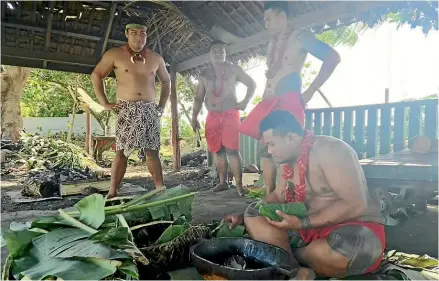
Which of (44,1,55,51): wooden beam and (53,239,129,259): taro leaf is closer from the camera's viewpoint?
(53,239,129,259): taro leaf

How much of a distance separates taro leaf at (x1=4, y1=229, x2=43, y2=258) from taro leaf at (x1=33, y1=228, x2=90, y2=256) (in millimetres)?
41

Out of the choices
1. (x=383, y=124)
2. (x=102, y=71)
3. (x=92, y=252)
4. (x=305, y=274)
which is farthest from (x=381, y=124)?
(x=92, y=252)

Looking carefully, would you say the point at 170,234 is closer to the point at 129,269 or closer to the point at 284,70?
the point at 129,269

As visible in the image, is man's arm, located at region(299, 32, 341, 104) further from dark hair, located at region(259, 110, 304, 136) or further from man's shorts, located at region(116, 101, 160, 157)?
man's shorts, located at region(116, 101, 160, 157)

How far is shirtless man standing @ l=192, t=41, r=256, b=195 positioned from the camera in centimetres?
427

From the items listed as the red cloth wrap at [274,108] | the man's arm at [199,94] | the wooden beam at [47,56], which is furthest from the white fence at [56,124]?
the red cloth wrap at [274,108]

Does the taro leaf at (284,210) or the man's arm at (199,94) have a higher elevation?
the man's arm at (199,94)

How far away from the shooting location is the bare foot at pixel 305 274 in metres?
1.46

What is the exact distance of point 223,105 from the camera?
4.36 metres

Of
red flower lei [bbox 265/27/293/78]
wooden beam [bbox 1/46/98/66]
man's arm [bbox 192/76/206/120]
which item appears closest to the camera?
red flower lei [bbox 265/27/293/78]

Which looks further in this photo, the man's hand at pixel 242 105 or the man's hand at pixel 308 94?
the man's hand at pixel 242 105

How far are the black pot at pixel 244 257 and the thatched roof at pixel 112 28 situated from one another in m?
2.89

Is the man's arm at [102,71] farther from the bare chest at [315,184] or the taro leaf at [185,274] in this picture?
the bare chest at [315,184]

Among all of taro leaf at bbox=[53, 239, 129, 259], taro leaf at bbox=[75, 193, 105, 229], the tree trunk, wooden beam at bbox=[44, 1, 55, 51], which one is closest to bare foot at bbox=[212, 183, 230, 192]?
taro leaf at bbox=[75, 193, 105, 229]
